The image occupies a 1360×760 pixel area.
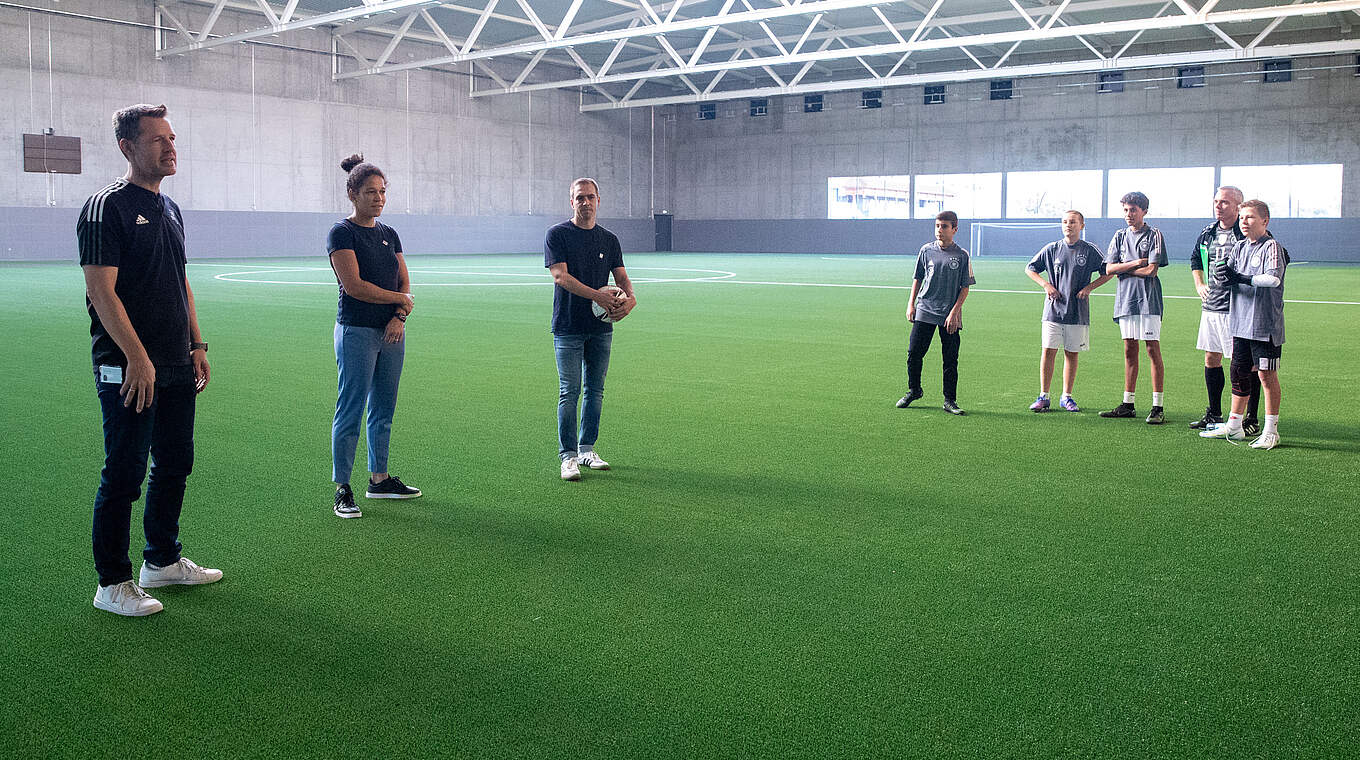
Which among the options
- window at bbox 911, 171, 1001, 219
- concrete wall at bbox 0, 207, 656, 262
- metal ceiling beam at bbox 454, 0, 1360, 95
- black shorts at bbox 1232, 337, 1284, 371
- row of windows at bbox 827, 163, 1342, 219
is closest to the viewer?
black shorts at bbox 1232, 337, 1284, 371

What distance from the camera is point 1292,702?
355cm

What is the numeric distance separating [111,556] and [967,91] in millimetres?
42845

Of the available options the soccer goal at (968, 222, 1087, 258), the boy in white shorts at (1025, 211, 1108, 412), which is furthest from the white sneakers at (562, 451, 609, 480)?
the soccer goal at (968, 222, 1087, 258)

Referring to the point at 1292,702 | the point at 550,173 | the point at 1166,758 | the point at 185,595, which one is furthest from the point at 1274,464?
the point at 550,173

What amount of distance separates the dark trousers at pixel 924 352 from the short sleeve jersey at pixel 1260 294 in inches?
83.6

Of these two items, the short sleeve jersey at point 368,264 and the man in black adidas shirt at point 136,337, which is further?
the short sleeve jersey at point 368,264

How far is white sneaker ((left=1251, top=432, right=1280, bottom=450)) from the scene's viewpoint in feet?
24.5

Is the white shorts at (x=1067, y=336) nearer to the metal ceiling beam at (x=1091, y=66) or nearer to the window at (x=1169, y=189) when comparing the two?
the metal ceiling beam at (x=1091, y=66)

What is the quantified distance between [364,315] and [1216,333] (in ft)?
19.6

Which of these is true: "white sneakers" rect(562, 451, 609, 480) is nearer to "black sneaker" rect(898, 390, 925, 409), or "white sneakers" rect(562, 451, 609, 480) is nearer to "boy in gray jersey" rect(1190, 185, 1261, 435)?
"black sneaker" rect(898, 390, 925, 409)

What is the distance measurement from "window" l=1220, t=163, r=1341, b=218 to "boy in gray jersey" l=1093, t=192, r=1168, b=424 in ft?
109

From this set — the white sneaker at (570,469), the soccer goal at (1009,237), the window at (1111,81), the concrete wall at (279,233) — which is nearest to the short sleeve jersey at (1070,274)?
the white sneaker at (570,469)

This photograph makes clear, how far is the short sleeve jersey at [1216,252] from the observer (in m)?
7.89

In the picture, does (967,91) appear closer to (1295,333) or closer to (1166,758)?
(1295,333)
